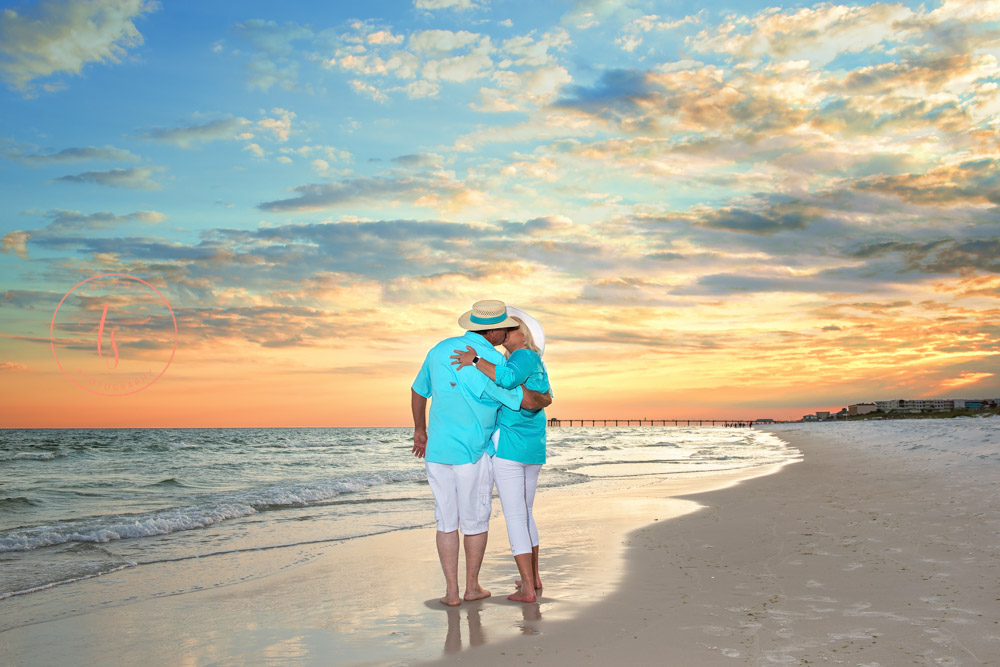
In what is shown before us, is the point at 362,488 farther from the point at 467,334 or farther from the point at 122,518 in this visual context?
the point at 467,334

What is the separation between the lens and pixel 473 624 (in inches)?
184

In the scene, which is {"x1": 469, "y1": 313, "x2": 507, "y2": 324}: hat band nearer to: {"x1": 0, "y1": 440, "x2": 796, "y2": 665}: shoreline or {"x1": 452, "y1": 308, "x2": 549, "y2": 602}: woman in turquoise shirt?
{"x1": 452, "y1": 308, "x2": 549, "y2": 602}: woman in turquoise shirt

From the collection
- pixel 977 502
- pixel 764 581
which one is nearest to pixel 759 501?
pixel 977 502

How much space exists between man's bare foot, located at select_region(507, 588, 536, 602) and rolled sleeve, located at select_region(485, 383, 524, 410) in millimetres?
1467

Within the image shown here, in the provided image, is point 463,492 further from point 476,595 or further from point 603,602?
point 603,602

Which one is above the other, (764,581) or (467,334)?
(467,334)

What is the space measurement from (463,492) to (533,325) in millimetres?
1320

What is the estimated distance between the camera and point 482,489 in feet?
16.8

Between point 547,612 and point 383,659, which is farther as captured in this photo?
point 547,612

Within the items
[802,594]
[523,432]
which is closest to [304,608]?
[523,432]

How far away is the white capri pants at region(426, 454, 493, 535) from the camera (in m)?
5.04

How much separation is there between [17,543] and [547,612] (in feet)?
26.7

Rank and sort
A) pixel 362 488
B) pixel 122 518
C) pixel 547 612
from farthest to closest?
pixel 362 488 < pixel 122 518 < pixel 547 612

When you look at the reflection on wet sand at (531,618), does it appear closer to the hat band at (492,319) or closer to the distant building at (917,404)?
the hat band at (492,319)
